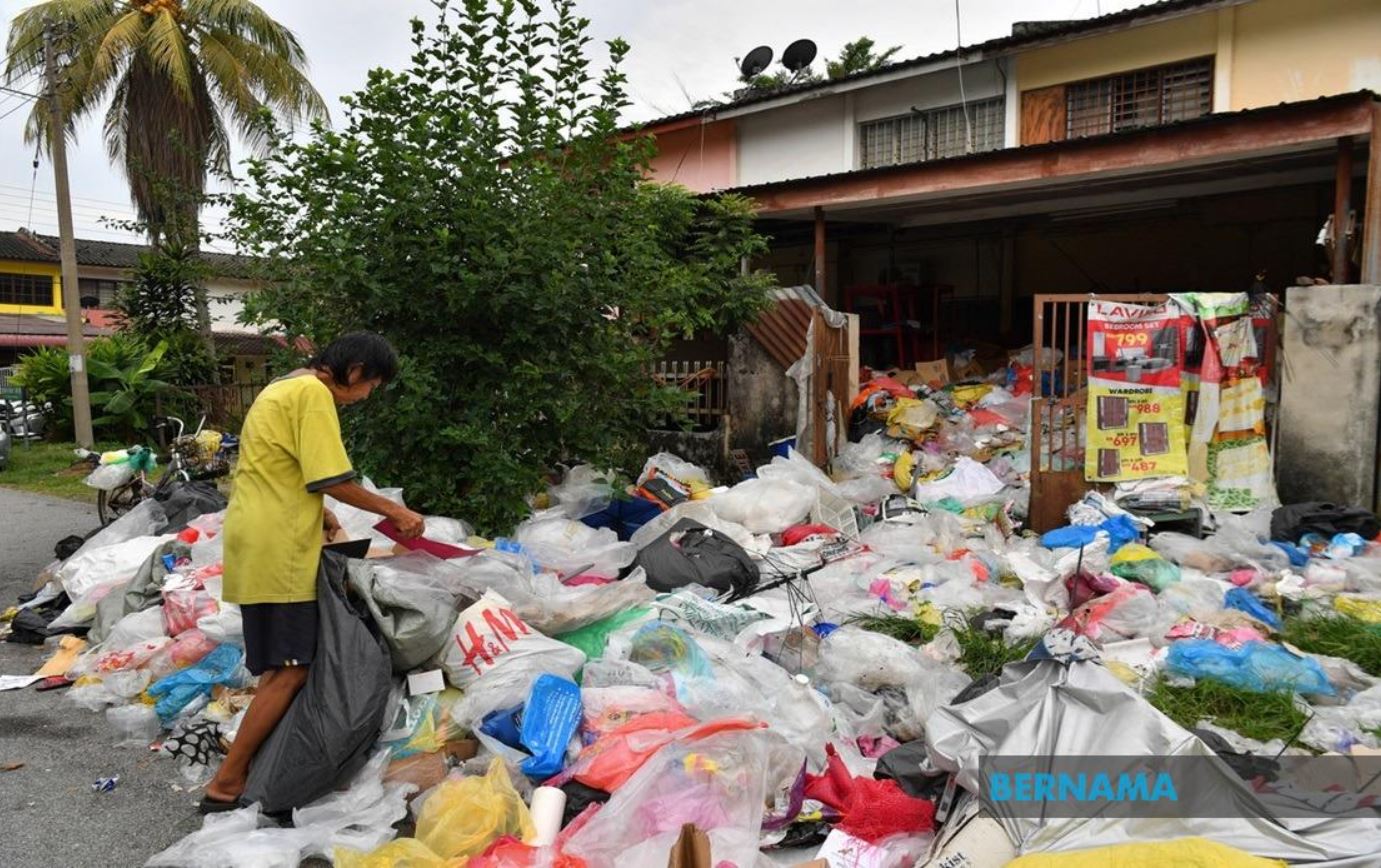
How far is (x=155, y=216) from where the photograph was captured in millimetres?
15820

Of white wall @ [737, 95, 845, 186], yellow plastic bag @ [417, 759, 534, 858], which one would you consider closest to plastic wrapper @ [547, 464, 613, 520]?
yellow plastic bag @ [417, 759, 534, 858]

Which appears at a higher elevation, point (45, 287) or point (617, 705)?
point (45, 287)

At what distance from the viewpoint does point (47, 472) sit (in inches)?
496

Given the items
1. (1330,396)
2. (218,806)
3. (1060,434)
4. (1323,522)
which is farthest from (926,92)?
(218,806)

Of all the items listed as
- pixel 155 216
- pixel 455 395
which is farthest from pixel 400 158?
pixel 155 216

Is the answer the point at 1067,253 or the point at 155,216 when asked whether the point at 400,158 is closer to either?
the point at 1067,253

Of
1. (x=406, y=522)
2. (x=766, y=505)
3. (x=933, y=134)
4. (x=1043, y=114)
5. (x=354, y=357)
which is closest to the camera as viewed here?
(x=354, y=357)

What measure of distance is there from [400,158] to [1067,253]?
9.60 metres

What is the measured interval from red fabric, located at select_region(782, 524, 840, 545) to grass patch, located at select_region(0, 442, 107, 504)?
8218 millimetres

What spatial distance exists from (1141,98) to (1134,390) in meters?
6.55

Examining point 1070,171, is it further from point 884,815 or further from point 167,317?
point 167,317

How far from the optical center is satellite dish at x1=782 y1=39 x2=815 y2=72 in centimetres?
1583

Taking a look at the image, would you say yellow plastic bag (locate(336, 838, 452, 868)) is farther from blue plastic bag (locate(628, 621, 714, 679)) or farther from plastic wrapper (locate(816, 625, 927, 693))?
plastic wrapper (locate(816, 625, 927, 693))

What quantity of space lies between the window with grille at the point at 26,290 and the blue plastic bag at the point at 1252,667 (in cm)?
3721
